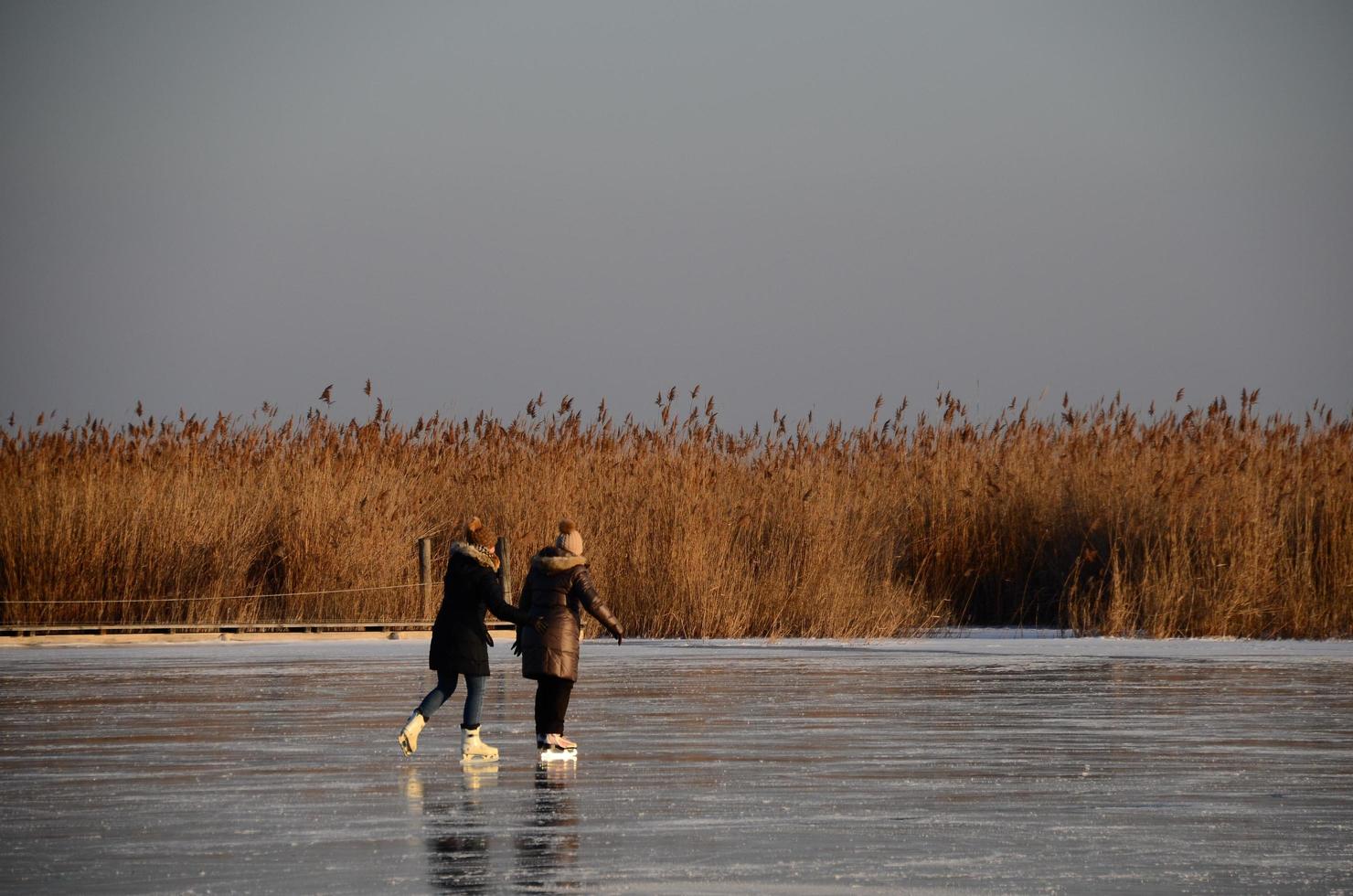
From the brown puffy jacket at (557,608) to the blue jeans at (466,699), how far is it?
31cm

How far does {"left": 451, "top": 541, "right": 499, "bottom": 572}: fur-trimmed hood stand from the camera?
1221 centimetres

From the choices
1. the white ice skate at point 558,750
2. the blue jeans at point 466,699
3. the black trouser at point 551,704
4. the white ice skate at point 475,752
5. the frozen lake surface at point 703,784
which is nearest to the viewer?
the frozen lake surface at point 703,784

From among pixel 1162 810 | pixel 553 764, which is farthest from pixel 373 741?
pixel 1162 810

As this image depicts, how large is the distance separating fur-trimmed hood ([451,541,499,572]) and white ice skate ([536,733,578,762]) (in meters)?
1.31

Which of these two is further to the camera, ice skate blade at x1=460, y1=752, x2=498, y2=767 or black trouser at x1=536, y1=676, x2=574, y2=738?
black trouser at x1=536, y1=676, x2=574, y2=738

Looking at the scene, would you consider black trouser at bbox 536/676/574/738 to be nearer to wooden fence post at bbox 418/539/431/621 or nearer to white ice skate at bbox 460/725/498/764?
white ice skate at bbox 460/725/498/764

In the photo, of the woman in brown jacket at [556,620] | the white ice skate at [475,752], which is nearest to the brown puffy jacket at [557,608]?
the woman in brown jacket at [556,620]

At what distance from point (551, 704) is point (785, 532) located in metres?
12.4

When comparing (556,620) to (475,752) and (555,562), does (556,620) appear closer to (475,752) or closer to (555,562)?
(555,562)

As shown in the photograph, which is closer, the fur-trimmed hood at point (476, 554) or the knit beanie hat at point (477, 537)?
the fur-trimmed hood at point (476, 554)

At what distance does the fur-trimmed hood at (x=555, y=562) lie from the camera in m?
12.0

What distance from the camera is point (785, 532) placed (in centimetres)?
2372

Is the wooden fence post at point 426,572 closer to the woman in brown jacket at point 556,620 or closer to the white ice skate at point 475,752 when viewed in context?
the woman in brown jacket at point 556,620

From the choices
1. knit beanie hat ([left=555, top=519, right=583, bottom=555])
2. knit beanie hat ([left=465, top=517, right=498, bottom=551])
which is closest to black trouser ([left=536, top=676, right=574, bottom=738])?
knit beanie hat ([left=555, top=519, right=583, bottom=555])
